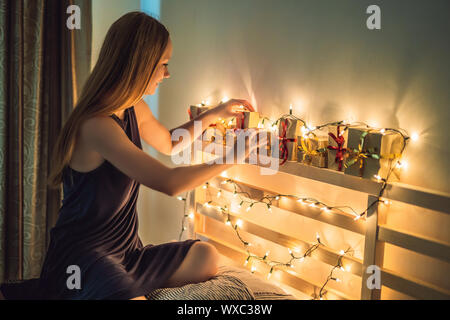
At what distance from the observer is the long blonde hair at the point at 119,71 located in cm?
157

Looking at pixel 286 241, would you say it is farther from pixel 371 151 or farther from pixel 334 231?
pixel 371 151

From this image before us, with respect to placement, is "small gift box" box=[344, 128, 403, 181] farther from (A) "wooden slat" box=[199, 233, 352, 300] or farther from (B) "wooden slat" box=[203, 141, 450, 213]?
(A) "wooden slat" box=[199, 233, 352, 300]

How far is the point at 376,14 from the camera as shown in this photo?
1.58 meters

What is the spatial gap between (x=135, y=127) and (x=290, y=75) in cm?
64

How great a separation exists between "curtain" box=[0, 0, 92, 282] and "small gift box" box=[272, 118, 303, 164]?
125 cm

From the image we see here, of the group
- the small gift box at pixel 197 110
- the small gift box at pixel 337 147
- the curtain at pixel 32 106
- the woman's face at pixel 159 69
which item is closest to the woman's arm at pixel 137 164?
the woman's face at pixel 159 69

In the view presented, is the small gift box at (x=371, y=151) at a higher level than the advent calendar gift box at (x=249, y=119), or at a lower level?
lower

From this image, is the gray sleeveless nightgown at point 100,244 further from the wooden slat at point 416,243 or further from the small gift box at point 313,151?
the wooden slat at point 416,243

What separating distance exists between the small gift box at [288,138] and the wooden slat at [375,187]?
3 cm

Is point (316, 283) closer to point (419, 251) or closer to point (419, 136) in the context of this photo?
point (419, 251)

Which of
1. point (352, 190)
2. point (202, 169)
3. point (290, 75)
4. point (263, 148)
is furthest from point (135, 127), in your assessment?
point (352, 190)

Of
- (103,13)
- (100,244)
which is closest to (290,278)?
(100,244)

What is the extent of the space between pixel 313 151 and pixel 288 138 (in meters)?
0.13

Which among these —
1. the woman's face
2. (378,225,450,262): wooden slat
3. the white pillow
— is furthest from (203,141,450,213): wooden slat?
the woman's face
